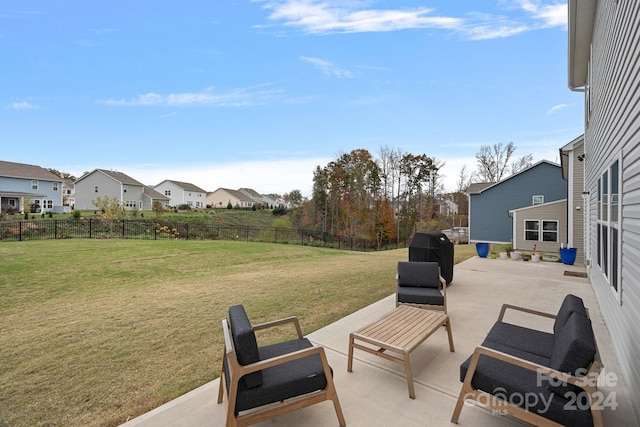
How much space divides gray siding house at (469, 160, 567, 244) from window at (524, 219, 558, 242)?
2464 mm

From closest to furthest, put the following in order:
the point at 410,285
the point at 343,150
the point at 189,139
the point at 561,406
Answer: the point at 561,406, the point at 410,285, the point at 189,139, the point at 343,150

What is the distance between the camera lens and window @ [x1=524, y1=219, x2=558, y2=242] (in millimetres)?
14844

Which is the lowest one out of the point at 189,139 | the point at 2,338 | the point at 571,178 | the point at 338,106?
the point at 2,338

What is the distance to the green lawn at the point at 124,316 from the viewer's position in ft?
8.86

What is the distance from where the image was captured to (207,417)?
2316mm

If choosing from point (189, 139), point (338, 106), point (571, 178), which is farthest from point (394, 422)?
point (189, 139)

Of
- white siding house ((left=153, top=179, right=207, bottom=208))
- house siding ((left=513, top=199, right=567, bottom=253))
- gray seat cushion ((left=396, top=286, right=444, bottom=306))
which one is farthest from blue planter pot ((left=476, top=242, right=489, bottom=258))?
white siding house ((left=153, top=179, right=207, bottom=208))

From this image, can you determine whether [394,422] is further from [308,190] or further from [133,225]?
[308,190]

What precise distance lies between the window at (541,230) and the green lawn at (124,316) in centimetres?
1083

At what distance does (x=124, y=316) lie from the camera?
497 cm

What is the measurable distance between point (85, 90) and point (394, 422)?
21.2 meters

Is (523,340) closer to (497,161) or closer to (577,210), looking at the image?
(577,210)

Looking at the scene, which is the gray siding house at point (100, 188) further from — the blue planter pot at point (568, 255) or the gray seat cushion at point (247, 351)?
the blue planter pot at point (568, 255)

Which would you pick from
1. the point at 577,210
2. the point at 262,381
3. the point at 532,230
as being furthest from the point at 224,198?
the point at 262,381
